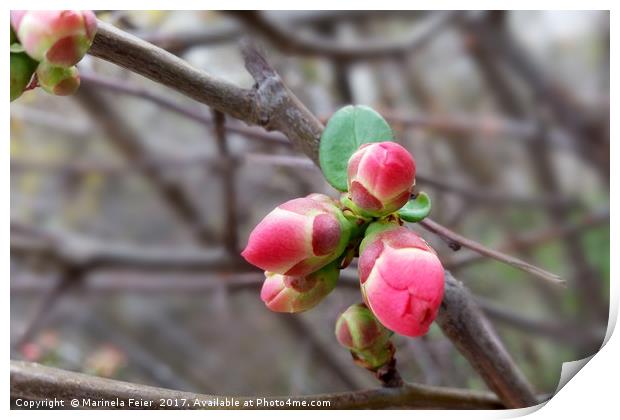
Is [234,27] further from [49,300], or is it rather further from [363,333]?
[363,333]

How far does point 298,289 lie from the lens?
11.1 inches

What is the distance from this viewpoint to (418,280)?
24 centimetres

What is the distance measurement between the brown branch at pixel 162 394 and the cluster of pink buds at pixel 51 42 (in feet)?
0.40

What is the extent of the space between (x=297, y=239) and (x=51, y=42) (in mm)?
115

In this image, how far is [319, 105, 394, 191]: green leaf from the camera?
0.31 metres

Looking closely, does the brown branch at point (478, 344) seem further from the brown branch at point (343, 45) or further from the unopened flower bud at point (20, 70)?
the brown branch at point (343, 45)

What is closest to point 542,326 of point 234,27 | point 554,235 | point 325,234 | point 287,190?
point 554,235


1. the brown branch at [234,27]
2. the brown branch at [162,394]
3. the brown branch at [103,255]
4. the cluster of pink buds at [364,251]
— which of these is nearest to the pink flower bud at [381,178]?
the cluster of pink buds at [364,251]

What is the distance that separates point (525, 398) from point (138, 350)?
0.62 meters

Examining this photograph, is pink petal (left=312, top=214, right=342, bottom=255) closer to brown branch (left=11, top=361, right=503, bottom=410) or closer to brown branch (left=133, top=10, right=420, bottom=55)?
brown branch (left=11, top=361, right=503, bottom=410)

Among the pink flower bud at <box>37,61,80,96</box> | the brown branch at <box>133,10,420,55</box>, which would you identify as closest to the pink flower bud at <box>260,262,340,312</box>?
the pink flower bud at <box>37,61,80,96</box>

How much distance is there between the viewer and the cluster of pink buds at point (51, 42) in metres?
0.25
